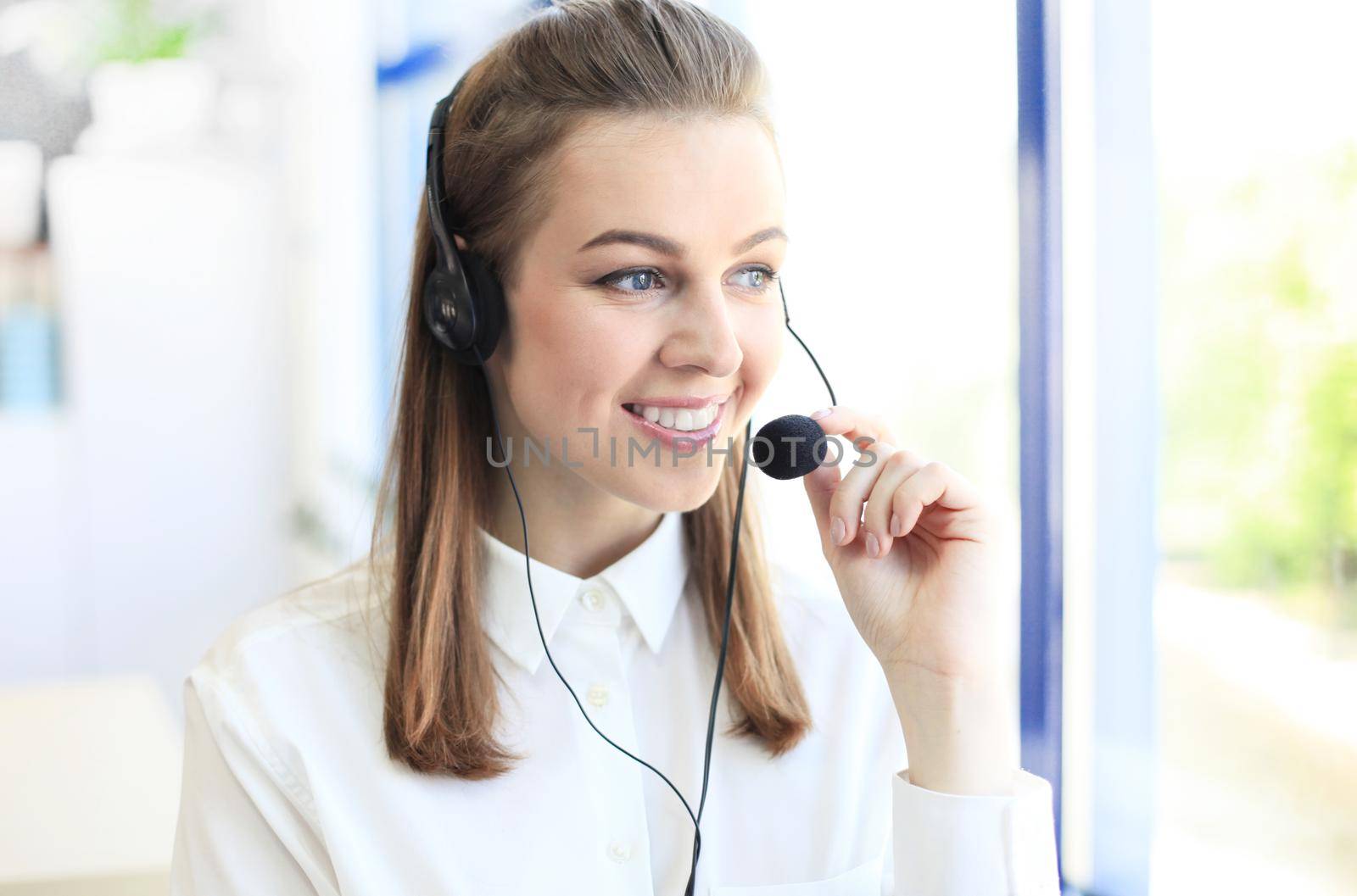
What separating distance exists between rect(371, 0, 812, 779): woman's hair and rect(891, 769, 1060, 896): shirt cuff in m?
0.17

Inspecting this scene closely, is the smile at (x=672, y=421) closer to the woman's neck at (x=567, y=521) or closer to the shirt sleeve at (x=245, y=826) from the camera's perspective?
the woman's neck at (x=567, y=521)

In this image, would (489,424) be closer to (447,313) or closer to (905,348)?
(447,313)

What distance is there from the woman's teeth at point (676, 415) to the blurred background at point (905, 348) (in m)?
0.24

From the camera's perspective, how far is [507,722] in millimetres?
1124

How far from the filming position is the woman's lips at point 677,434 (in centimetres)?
107

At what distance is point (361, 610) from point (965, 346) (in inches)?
30.6

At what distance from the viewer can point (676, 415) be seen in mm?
1076

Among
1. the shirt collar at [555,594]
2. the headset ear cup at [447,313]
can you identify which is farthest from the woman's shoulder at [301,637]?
the headset ear cup at [447,313]

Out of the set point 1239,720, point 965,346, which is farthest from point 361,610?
point 1239,720

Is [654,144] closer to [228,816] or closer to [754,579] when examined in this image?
[754,579]

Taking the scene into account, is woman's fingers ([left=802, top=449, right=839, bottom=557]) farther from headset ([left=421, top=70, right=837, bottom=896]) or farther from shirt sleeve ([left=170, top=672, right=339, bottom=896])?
shirt sleeve ([left=170, top=672, right=339, bottom=896])

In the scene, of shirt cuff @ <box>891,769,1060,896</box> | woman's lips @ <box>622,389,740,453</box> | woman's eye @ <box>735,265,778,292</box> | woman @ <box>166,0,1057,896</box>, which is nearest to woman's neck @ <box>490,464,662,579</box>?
woman @ <box>166,0,1057,896</box>

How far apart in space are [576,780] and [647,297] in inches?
18.0

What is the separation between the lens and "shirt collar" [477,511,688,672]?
1158 mm
